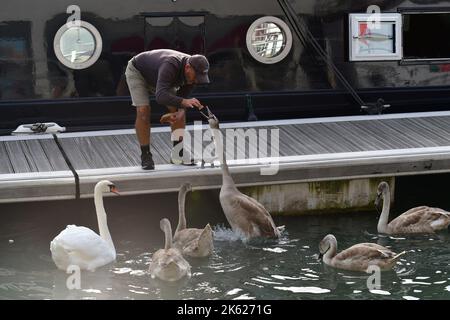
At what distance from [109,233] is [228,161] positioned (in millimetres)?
1472

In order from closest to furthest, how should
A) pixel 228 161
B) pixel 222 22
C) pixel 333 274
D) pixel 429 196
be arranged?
1. pixel 333 274
2. pixel 228 161
3. pixel 429 196
4. pixel 222 22

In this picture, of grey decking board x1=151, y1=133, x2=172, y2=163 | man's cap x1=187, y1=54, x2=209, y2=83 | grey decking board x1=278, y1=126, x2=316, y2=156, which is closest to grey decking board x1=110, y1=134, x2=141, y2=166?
grey decking board x1=151, y1=133, x2=172, y2=163

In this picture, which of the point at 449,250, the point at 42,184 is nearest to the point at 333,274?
the point at 449,250

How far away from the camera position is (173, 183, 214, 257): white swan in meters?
9.26

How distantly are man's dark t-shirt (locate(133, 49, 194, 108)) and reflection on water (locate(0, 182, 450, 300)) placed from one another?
3.45 ft

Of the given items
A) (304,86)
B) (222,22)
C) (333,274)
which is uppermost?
(222,22)

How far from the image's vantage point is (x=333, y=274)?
900 cm

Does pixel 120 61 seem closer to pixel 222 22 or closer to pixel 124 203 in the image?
pixel 222 22

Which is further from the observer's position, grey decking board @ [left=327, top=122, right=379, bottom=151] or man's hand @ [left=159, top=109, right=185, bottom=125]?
grey decking board @ [left=327, top=122, right=379, bottom=151]

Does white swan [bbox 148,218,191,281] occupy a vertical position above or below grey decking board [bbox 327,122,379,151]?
below

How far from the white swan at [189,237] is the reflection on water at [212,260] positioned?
11 cm

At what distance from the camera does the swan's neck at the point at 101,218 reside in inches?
367

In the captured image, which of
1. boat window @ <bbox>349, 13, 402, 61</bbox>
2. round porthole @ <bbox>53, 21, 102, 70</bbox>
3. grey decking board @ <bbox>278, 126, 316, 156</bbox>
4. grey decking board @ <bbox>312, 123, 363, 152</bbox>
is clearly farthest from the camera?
boat window @ <bbox>349, 13, 402, 61</bbox>

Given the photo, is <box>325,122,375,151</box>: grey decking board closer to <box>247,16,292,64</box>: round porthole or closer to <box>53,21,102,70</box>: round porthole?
<box>247,16,292,64</box>: round porthole
